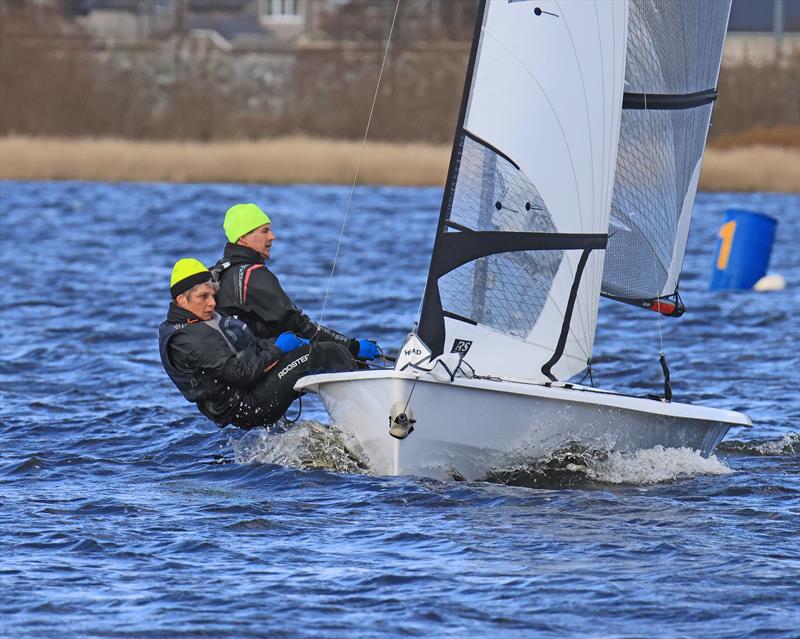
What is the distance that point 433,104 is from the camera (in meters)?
46.4

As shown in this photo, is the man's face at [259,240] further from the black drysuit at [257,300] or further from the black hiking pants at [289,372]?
the black hiking pants at [289,372]

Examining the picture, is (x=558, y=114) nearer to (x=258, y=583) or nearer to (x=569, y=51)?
(x=569, y=51)

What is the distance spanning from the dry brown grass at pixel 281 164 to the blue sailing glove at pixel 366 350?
25.4 metres

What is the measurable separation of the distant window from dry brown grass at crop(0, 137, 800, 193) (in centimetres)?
4324

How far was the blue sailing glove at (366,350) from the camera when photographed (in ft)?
29.5

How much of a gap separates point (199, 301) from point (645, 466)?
2.76 metres

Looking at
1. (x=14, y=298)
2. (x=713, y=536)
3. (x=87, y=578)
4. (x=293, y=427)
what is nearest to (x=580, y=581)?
(x=713, y=536)

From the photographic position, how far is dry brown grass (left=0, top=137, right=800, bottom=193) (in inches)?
1366

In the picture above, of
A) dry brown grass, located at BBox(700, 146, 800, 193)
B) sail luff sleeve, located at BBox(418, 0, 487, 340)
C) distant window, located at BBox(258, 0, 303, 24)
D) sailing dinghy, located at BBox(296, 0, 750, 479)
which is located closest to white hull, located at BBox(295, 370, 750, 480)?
sailing dinghy, located at BBox(296, 0, 750, 479)

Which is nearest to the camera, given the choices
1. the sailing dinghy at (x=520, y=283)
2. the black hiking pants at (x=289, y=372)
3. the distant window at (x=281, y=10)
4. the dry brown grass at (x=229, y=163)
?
the sailing dinghy at (x=520, y=283)

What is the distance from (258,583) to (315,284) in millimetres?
14124

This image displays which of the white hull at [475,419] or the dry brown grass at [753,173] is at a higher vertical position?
the dry brown grass at [753,173]

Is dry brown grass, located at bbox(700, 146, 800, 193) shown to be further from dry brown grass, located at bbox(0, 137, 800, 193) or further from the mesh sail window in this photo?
the mesh sail window

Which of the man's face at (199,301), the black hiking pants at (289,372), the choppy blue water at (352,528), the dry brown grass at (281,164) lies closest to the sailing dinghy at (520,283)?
the choppy blue water at (352,528)
